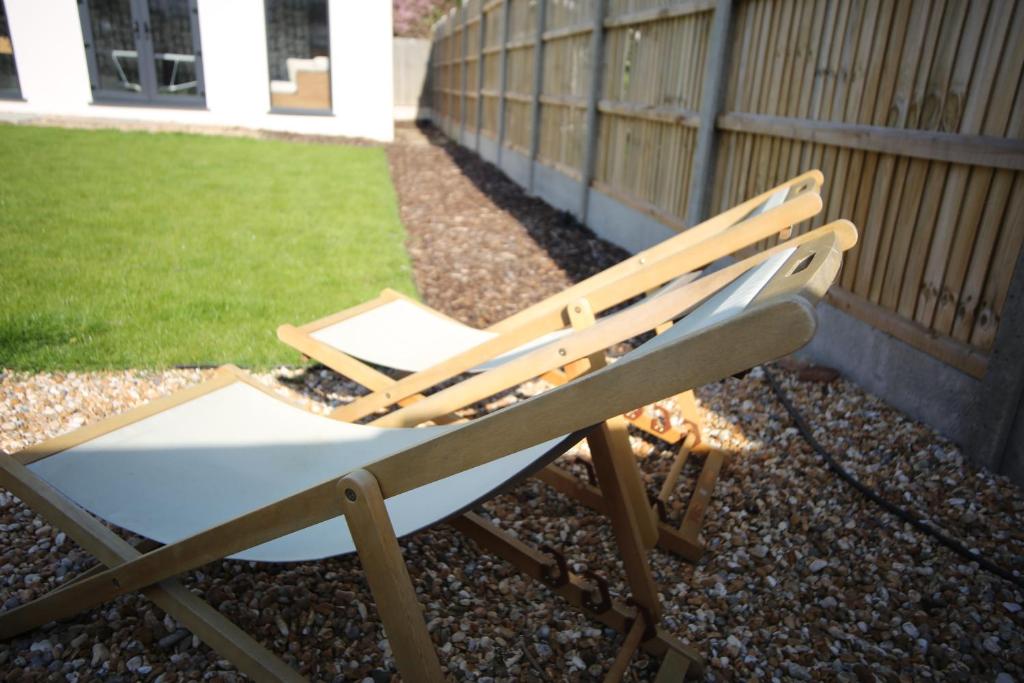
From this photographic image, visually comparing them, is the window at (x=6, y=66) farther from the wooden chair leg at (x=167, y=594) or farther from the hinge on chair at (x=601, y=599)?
the hinge on chair at (x=601, y=599)

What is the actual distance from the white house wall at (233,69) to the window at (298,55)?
466 millimetres

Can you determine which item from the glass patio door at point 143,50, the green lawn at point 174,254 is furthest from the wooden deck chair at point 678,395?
the glass patio door at point 143,50

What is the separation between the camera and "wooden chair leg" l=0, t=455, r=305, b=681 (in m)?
1.49

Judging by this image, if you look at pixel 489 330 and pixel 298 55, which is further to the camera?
pixel 298 55

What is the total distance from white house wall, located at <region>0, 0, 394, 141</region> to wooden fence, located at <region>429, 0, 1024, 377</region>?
838 centimetres

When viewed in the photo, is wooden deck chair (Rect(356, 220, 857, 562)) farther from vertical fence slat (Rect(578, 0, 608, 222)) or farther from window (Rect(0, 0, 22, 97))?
window (Rect(0, 0, 22, 97))

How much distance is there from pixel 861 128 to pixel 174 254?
4550mm

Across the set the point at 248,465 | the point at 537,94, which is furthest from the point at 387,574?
the point at 537,94

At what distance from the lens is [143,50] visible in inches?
523

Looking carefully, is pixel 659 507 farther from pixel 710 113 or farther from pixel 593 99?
pixel 593 99

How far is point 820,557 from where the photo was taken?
2.29 meters

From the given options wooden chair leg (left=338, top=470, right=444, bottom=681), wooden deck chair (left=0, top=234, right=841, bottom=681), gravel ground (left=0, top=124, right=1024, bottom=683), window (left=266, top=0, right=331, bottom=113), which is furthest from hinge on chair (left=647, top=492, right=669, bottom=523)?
window (left=266, top=0, right=331, bottom=113)

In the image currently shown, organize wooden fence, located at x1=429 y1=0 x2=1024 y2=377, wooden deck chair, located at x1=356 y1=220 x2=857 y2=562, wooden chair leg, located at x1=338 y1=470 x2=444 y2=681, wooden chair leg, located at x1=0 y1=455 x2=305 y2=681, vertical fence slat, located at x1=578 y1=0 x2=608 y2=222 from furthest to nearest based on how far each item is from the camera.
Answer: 1. vertical fence slat, located at x1=578 y1=0 x2=608 y2=222
2. wooden fence, located at x1=429 y1=0 x2=1024 y2=377
3. wooden deck chair, located at x1=356 y1=220 x2=857 y2=562
4. wooden chair leg, located at x1=0 y1=455 x2=305 y2=681
5. wooden chair leg, located at x1=338 y1=470 x2=444 y2=681

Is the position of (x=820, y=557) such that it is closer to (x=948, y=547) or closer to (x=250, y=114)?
(x=948, y=547)
